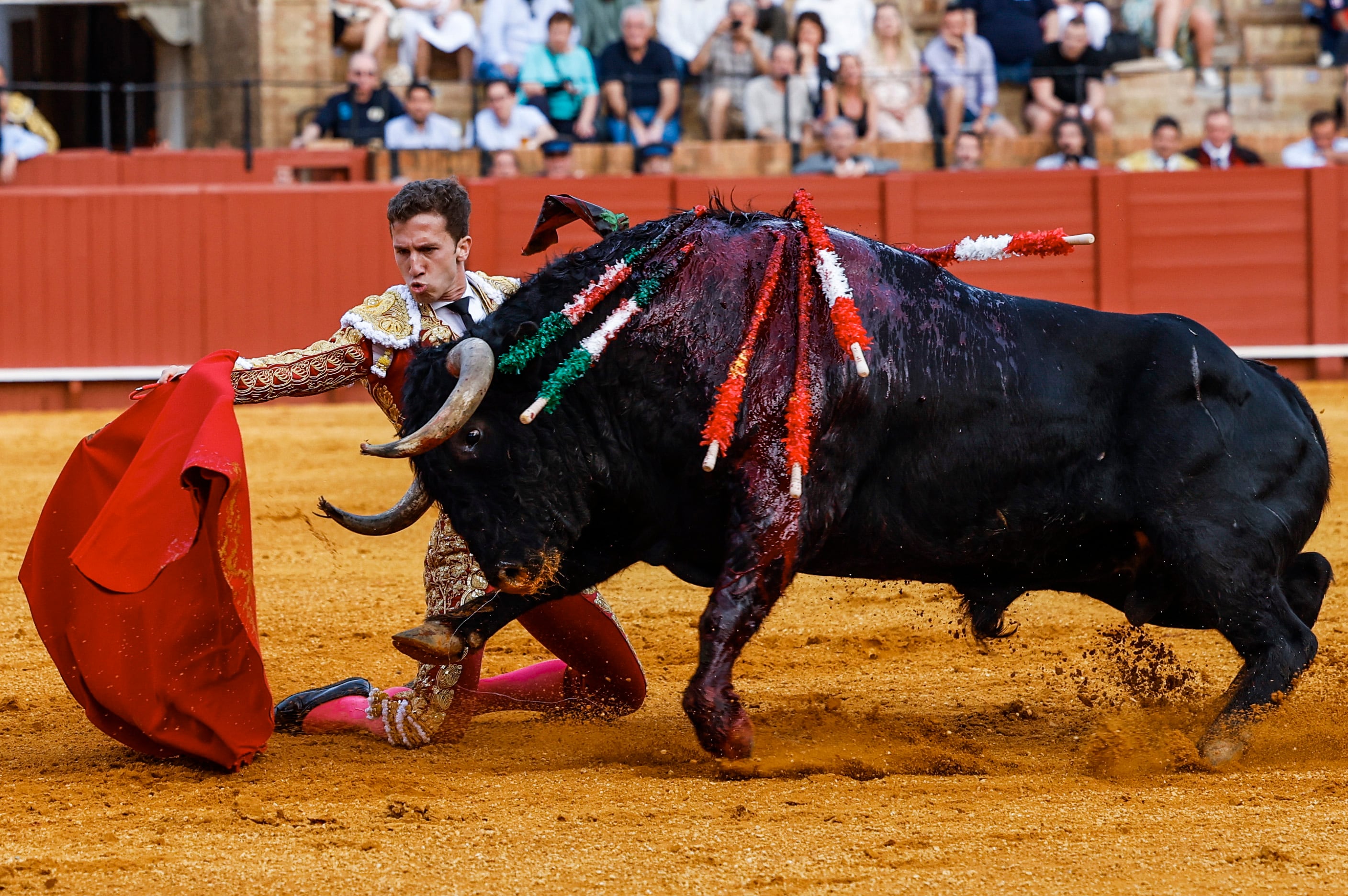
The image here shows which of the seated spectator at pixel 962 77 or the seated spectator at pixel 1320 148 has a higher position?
the seated spectator at pixel 962 77

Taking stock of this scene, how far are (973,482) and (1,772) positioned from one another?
6.78 feet

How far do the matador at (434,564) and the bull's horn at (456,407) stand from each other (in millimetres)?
180

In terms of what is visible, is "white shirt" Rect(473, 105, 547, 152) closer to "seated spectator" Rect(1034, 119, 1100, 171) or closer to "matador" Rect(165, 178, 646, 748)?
"seated spectator" Rect(1034, 119, 1100, 171)

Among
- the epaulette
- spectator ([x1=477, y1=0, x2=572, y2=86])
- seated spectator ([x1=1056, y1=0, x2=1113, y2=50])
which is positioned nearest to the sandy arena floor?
the epaulette

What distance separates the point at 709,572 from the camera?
3.35m

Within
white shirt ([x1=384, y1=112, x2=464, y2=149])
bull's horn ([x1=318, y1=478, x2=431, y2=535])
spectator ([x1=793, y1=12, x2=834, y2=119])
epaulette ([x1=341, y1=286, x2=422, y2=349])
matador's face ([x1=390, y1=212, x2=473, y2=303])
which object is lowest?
bull's horn ([x1=318, y1=478, x2=431, y2=535])

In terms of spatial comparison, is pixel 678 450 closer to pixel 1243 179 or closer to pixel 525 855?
pixel 525 855

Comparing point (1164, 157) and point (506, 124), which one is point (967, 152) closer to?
point (1164, 157)

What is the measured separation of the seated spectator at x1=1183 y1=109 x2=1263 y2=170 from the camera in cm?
1070

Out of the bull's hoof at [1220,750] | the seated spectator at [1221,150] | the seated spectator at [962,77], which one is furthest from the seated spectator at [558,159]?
the bull's hoof at [1220,750]

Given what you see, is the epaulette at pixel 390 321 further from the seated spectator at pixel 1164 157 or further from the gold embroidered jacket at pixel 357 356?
the seated spectator at pixel 1164 157

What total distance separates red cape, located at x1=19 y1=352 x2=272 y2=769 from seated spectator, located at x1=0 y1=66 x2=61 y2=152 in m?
7.81

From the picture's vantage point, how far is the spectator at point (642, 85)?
35.4ft

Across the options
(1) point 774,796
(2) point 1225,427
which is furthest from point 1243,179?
(1) point 774,796
